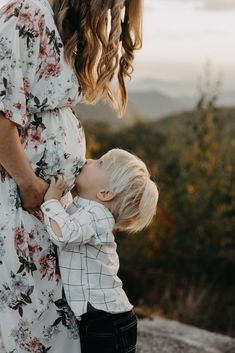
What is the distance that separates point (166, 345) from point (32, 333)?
2.50 m

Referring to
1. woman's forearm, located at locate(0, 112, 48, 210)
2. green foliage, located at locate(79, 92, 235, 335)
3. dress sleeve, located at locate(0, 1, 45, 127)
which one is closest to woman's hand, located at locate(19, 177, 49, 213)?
woman's forearm, located at locate(0, 112, 48, 210)

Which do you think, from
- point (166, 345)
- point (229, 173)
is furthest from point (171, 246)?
point (166, 345)

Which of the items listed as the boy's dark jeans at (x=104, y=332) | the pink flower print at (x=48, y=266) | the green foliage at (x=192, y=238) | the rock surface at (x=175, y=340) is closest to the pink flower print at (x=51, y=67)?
the pink flower print at (x=48, y=266)

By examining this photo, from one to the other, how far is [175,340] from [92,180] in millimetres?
2716

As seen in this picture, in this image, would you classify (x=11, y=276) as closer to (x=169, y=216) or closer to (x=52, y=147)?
(x=52, y=147)

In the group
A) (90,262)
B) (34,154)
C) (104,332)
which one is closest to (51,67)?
(34,154)

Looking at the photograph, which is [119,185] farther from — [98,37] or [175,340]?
[175,340]

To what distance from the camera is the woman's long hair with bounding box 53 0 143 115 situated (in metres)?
2.66

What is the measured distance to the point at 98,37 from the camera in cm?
271

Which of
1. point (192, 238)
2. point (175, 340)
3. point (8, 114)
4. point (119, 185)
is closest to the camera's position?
point (8, 114)

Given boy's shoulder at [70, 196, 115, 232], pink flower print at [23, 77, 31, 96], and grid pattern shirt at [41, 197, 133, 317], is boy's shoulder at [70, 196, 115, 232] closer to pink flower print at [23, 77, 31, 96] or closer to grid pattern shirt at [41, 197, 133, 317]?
grid pattern shirt at [41, 197, 133, 317]

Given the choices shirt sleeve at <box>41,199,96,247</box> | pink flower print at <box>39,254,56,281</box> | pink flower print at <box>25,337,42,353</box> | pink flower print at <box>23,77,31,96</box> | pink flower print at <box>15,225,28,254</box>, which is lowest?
pink flower print at <box>25,337,42,353</box>

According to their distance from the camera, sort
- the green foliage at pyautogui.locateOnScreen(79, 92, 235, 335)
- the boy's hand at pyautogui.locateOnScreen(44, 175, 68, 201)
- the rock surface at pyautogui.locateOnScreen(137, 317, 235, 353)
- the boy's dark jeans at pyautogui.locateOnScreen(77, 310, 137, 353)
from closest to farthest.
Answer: the boy's hand at pyautogui.locateOnScreen(44, 175, 68, 201) → the boy's dark jeans at pyautogui.locateOnScreen(77, 310, 137, 353) → the rock surface at pyautogui.locateOnScreen(137, 317, 235, 353) → the green foliage at pyautogui.locateOnScreen(79, 92, 235, 335)

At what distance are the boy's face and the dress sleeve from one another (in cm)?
32
